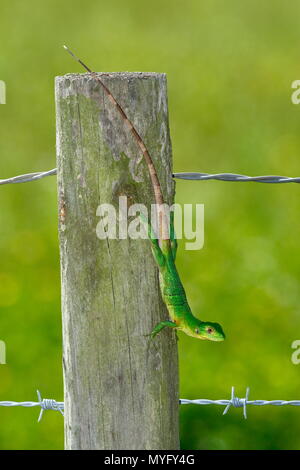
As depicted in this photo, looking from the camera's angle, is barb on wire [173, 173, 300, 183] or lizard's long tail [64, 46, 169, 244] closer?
lizard's long tail [64, 46, 169, 244]

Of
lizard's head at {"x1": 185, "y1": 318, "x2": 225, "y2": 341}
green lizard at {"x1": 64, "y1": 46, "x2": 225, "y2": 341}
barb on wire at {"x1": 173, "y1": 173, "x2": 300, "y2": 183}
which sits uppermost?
barb on wire at {"x1": 173, "y1": 173, "x2": 300, "y2": 183}

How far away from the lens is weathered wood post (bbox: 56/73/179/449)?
7.25 feet

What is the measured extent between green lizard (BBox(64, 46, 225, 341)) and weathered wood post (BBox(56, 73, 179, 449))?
0.04 m

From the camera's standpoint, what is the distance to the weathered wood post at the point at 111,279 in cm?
221

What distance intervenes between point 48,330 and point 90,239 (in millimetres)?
3140

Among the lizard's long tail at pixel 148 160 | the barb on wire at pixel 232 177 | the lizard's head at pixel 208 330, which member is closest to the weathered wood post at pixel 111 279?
the lizard's long tail at pixel 148 160

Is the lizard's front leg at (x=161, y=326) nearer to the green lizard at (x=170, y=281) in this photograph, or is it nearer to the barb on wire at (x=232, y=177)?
the green lizard at (x=170, y=281)

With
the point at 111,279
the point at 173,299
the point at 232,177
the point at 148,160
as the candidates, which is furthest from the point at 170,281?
the point at 232,177

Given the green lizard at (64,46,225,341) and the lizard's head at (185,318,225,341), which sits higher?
the green lizard at (64,46,225,341)

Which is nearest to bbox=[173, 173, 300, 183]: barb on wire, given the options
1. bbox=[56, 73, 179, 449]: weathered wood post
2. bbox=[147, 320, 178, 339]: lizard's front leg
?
bbox=[56, 73, 179, 449]: weathered wood post

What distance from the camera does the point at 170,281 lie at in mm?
2227

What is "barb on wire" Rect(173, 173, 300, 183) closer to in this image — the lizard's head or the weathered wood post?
the weathered wood post
